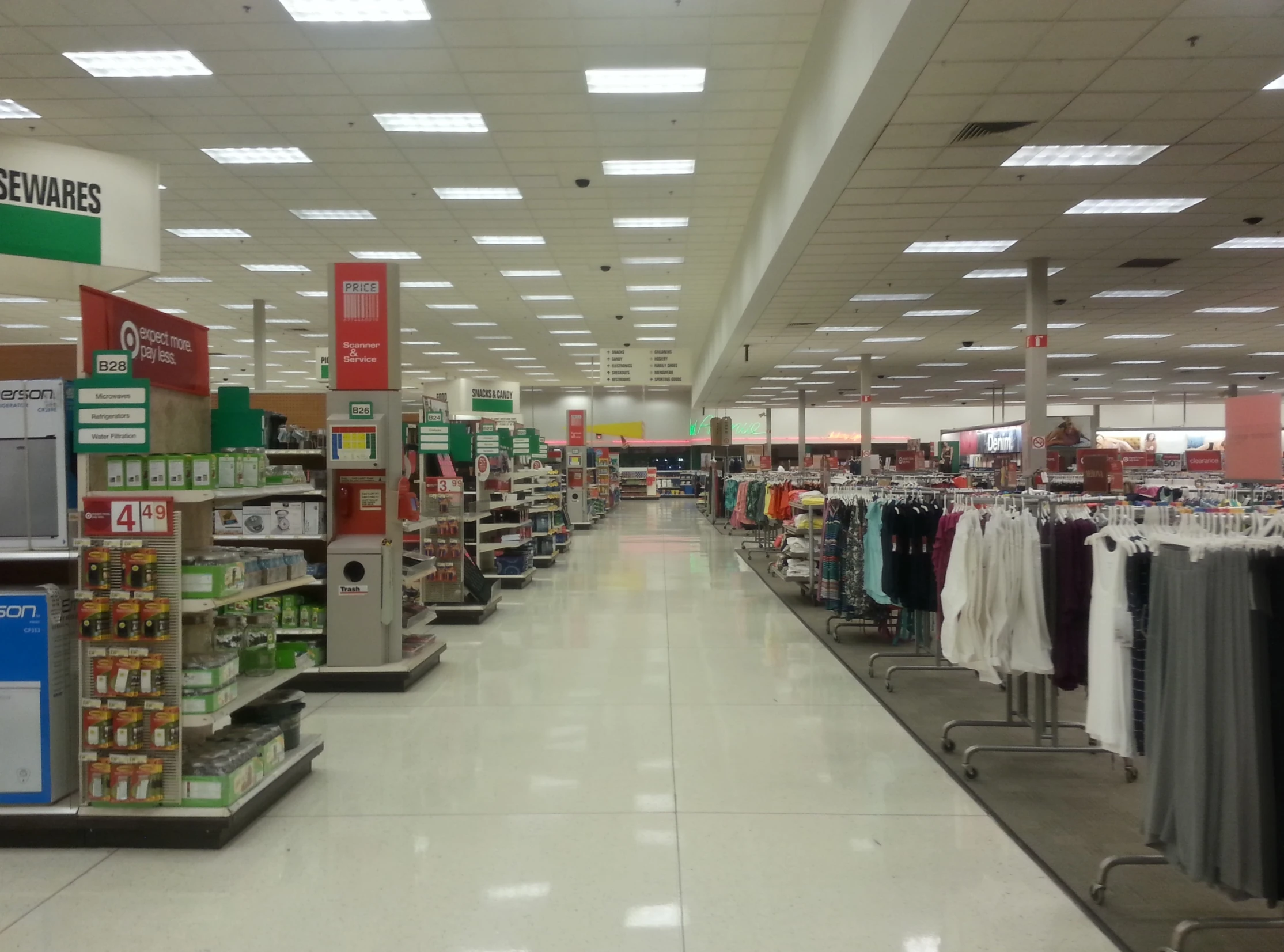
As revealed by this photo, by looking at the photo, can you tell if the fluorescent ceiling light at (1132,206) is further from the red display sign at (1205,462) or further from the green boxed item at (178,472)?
the green boxed item at (178,472)

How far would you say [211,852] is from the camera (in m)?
3.21

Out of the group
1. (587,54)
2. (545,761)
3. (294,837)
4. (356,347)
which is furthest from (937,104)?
(294,837)

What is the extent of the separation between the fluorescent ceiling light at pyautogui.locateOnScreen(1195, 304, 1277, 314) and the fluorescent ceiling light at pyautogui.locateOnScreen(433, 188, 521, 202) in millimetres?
11162

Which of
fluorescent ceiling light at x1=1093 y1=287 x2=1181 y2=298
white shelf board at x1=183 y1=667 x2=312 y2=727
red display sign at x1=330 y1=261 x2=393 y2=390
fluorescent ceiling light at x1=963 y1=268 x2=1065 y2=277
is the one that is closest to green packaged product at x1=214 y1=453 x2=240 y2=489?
white shelf board at x1=183 y1=667 x2=312 y2=727

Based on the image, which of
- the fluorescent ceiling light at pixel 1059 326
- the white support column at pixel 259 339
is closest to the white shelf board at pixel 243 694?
the white support column at pixel 259 339

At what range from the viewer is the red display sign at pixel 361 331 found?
19.0ft

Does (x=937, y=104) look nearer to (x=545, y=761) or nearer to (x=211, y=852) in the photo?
(x=545, y=761)

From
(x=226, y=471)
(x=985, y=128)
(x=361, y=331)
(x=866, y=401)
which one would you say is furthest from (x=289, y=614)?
(x=866, y=401)

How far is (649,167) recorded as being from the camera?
902cm

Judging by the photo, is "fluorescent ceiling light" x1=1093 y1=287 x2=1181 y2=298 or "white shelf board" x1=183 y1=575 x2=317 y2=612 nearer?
"white shelf board" x1=183 y1=575 x2=317 y2=612

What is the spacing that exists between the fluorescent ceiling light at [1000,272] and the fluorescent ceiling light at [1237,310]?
4.59m

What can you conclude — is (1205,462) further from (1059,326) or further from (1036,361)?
(1059,326)

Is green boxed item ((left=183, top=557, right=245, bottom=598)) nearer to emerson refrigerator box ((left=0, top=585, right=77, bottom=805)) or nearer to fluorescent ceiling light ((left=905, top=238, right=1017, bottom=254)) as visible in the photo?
emerson refrigerator box ((left=0, top=585, right=77, bottom=805))

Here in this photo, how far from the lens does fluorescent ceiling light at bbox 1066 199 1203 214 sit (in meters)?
7.58
